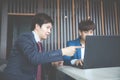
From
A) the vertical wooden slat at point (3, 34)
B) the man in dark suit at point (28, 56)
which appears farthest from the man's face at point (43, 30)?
the vertical wooden slat at point (3, 34)

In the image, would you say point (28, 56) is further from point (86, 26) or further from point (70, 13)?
point (70, 13)

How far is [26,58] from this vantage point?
1.80 m

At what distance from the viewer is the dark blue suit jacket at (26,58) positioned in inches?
65.7

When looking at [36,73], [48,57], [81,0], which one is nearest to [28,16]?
[81,0]

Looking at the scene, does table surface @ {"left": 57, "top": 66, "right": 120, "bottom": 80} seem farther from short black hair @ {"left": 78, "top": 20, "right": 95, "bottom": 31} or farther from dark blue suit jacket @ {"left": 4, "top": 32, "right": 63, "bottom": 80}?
short black hair @ {"left": 78, "top": 20, "right": 95, "bottom": 31}

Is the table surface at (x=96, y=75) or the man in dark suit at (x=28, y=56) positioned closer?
the table surface at (x=96, y=75)

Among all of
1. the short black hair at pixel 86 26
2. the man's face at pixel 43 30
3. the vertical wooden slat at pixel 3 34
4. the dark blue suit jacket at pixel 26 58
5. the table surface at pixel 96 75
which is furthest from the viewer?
the vertical wooden slat at pixel 3 34

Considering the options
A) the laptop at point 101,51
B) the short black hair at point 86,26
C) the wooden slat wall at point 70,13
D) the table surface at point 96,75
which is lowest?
the table surface at point 96,75

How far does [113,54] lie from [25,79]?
0.80 metres

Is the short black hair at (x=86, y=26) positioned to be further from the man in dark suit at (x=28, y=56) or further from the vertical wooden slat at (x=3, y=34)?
the vertical wooden slat at (x=3, y=34)

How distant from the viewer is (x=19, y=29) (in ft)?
13.7

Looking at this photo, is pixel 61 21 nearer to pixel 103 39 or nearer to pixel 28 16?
pixel 28 16

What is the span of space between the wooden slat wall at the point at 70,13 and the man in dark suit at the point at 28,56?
6.96 feet

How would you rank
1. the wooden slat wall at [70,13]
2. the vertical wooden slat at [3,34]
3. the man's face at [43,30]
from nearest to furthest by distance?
the man's face at [43,30], the vertical wooden slat at [3,34], the wooden slat wall at [70,13]
